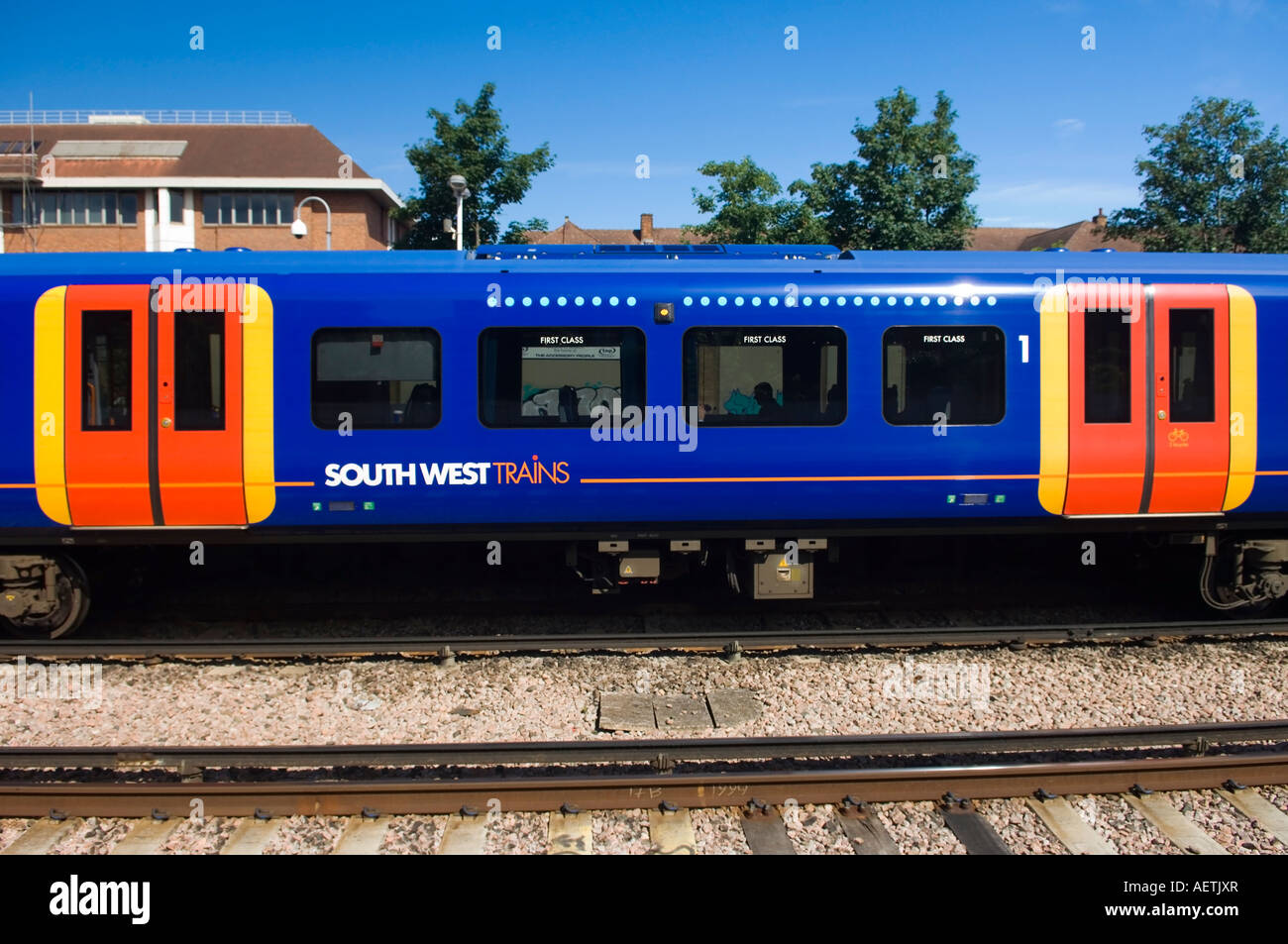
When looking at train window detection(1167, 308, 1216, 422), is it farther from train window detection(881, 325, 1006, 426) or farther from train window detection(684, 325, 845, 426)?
train window detection(684, 325, 845, 426)

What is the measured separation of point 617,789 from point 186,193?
4304cm

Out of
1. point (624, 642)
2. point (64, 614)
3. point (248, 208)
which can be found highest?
point (248, 208)

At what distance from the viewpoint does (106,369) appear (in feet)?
23.0

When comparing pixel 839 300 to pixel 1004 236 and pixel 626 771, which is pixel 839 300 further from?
pixel 1004 236

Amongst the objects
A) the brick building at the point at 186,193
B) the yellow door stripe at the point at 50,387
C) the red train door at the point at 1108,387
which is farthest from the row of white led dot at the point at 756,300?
the brick building at the point at 186,193

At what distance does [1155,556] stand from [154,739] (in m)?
8.92

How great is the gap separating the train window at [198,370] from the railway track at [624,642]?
1.89 meters

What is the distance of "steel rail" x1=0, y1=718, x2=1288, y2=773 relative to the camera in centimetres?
525

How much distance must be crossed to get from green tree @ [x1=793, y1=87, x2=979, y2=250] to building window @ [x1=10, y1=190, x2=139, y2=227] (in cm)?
3313

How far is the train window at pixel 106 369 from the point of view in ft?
22.9

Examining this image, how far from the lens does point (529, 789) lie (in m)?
4.80

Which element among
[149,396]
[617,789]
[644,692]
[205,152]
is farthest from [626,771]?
[205,152]

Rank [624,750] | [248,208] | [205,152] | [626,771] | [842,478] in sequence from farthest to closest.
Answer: [205,152]
[248,208]
[842,478]
[624,750]
[626,771]

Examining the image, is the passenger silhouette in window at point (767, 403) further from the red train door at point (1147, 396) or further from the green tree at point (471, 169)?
the green tree at point (471, 169)
